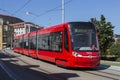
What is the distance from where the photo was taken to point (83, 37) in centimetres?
2256

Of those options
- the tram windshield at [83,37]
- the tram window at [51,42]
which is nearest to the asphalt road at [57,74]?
the tram windshield at [83,37]

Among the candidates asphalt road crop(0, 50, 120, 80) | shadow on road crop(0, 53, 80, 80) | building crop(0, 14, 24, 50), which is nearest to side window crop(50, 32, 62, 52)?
asphalt road crop(0, 50, 120, 80)

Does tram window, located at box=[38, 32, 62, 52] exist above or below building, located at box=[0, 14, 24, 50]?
below

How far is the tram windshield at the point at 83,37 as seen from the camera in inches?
878

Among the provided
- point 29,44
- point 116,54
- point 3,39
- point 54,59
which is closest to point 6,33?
point 3,39

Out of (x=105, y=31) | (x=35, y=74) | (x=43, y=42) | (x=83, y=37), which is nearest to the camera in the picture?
(x=35, y=74)

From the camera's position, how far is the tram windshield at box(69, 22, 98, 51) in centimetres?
2231

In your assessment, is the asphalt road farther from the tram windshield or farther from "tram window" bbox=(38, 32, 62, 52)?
"tram window" bbox=(38, 32, 62, 52)

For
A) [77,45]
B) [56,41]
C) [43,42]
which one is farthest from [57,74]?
[43,42]

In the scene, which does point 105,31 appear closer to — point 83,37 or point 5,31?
point 83,37

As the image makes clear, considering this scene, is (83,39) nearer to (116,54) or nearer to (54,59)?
(54,59)

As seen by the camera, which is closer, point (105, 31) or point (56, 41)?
point (56, 41)

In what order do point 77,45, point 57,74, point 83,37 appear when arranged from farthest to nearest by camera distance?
point 83,37
point 77,45
point 57,74

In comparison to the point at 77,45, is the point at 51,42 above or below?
above
